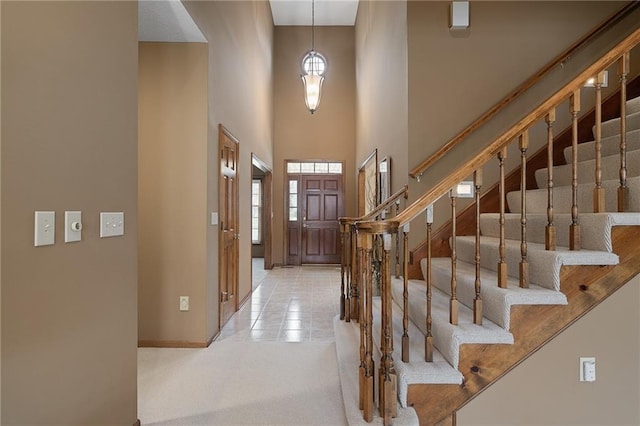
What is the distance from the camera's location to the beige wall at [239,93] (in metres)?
3.15

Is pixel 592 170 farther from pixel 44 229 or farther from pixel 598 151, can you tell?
pixel 44 229

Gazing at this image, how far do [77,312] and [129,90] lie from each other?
44.6 inches

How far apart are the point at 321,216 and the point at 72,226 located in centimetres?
640

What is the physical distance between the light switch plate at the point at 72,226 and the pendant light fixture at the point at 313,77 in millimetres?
4065

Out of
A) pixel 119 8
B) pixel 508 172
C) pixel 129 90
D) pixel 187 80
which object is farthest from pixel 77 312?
pixel 508 172

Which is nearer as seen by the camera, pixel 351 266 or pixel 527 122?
pixel 527 122

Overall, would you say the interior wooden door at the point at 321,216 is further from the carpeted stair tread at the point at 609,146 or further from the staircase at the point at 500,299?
the staircase at the point at 500,299

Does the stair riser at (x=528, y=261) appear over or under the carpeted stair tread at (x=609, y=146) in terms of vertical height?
under

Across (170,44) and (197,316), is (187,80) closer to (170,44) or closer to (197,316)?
(170,44)

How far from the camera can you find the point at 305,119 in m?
7.63

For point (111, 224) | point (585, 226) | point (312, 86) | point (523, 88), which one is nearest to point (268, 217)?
point (312, 86)

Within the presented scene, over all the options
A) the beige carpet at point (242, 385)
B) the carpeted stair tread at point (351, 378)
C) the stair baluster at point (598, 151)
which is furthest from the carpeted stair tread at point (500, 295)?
the beige carpet at point (242, 385)

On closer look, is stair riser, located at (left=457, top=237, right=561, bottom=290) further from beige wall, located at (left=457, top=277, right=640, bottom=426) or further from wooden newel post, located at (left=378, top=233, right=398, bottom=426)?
wooden newel post, located at (left=378, top=233, right=398, bottom=426)

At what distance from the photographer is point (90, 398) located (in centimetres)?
154
